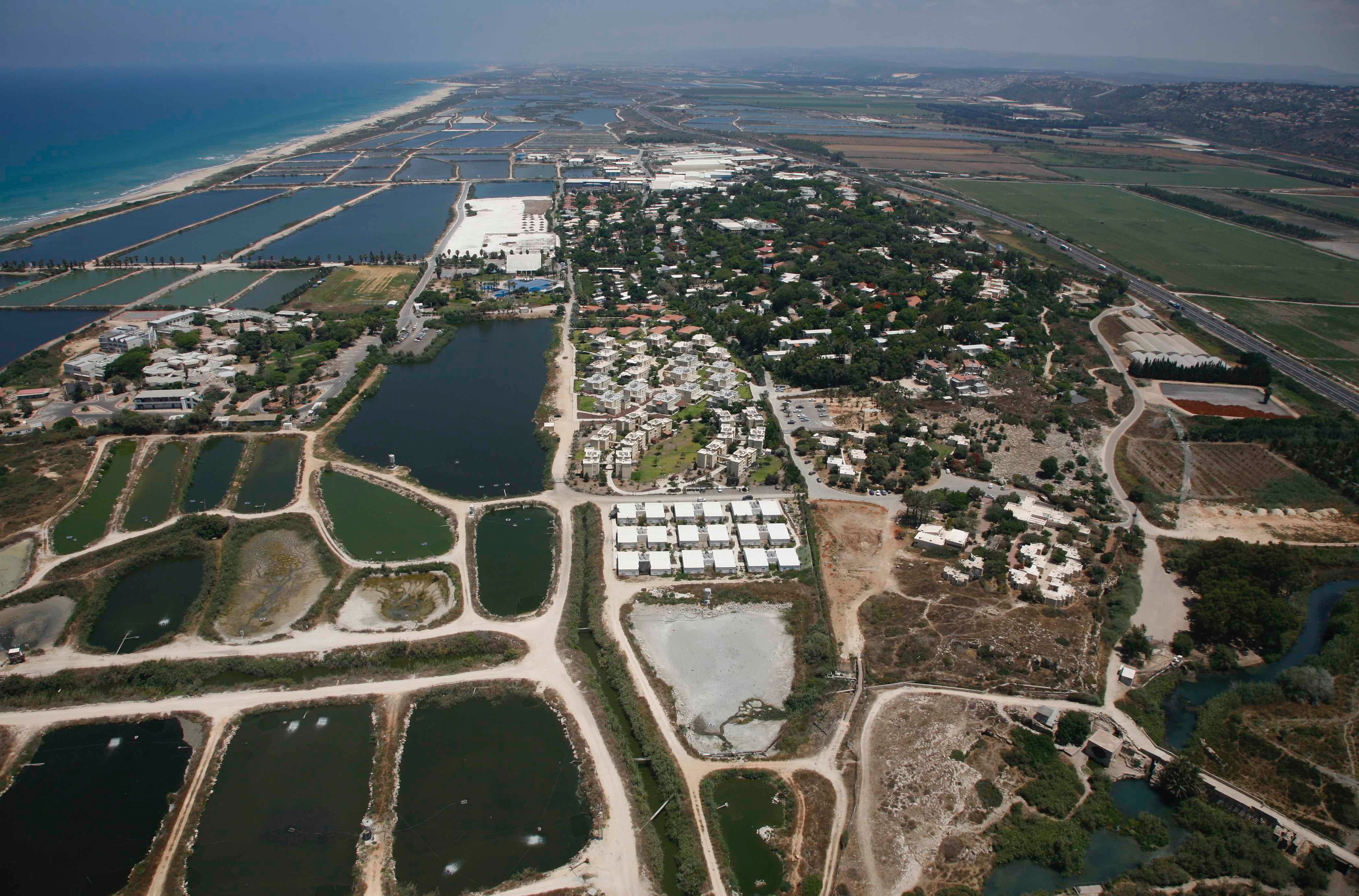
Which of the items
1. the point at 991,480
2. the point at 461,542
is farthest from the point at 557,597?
the point at 991,480

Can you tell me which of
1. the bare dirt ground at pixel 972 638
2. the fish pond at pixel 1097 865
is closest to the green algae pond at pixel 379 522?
the bare dirt ground at pixel 972 638

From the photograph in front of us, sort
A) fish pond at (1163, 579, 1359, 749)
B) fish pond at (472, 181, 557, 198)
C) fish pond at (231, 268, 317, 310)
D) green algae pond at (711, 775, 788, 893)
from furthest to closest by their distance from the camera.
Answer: fish pond at (472, 181, 557, 198) → fish pond at (231, 268, 317, 310) → fish pond at (1163, 579, 1359, 749) → green algae pond at (711, 775, 788, 893)

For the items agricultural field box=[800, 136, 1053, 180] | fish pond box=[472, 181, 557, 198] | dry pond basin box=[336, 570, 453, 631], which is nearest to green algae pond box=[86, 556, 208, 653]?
dry pond basin box=[336, 570, 453, 631]

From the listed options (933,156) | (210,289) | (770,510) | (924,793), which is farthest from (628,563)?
(933,156)

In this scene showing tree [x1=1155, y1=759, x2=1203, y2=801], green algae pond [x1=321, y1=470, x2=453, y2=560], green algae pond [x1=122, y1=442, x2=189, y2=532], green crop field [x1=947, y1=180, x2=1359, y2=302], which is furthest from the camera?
green crop field [x1=947, y1=180, x2=1359, y2=302]

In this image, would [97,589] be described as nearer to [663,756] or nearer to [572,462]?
[572,462]

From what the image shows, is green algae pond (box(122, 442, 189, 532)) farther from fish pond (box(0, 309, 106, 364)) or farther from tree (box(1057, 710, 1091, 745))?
tree (box(1057, 710, 1091, 745))
